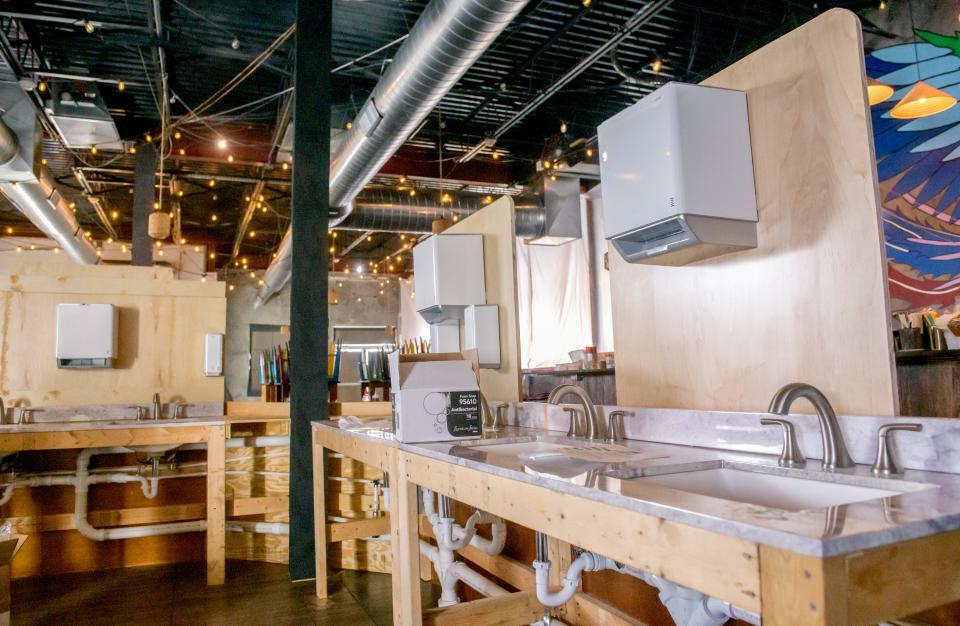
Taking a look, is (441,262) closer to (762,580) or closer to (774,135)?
A: (774,135)

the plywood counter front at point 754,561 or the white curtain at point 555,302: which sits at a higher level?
the white curtain at point 555,302

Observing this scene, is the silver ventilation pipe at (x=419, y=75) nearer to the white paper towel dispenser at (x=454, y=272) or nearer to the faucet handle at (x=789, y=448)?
the white paper towel dispenser at (x=454, y=272)

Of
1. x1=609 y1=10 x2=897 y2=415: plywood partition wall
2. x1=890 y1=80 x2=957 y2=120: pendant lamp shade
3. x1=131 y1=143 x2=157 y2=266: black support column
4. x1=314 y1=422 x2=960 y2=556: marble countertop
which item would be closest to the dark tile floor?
x1=314 y1=422 x2=960 y2=556: marble countertop

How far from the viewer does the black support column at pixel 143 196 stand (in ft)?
22.0

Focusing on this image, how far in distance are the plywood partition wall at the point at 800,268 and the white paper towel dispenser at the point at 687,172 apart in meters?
0.07

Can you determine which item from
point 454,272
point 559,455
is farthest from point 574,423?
point 454,272

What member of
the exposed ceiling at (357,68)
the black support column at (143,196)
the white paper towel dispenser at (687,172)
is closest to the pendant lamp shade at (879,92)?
the exposed ceiling at (357,68)

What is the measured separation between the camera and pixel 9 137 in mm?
5113

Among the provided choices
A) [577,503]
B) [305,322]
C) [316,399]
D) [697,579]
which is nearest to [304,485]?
[316,399]

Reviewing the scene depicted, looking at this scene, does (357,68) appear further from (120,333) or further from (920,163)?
(920,163)

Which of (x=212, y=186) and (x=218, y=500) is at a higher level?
(x=212, y=186)

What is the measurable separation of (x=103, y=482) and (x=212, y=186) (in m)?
5.41

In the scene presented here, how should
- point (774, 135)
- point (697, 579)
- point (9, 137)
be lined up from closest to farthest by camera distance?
point (697, 579)
point (774, 135)
point (9, 137)

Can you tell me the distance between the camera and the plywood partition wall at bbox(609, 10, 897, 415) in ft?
5.56
